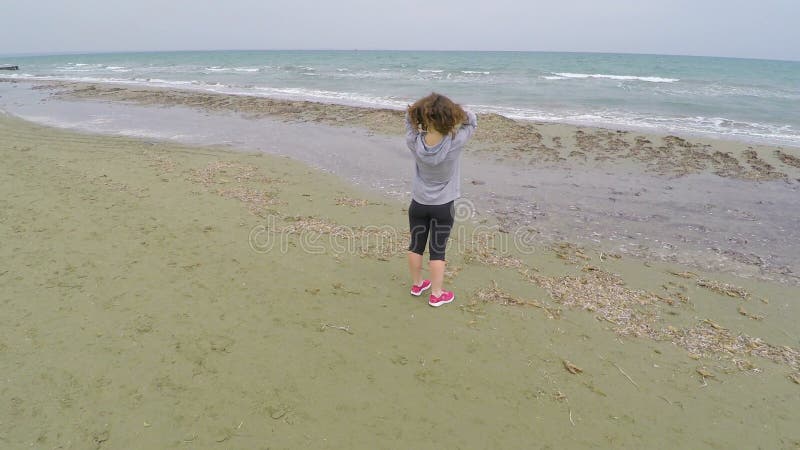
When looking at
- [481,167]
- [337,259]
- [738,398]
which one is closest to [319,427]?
[337,259]

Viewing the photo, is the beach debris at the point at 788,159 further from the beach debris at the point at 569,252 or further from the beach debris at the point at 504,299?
the beach debris at the point at 504,299

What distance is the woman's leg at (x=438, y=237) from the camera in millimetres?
3162

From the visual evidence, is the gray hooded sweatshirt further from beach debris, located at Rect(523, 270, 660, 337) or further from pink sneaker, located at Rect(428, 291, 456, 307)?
beach debris, located at Rect(523, 270, 660, 337)

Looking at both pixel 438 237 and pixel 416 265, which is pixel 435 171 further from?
pixel 416 265

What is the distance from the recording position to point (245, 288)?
142 inches

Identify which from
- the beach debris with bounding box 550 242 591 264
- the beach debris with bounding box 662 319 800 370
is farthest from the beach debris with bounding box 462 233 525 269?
the beach debris with bounding box 662 319 800 370

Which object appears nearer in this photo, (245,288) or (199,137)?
(245,288)

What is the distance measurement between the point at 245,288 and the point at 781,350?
4.22 metres

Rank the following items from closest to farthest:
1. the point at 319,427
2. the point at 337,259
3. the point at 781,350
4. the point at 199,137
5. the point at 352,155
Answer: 1. the point at 319,427
2. the point at 781,350
3. the point at 337,259
4. the point at 352,155
5. the point at 199,137

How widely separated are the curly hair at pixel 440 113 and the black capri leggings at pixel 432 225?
602mm

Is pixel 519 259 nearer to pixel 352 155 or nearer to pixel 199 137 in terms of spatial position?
pixel 352 155

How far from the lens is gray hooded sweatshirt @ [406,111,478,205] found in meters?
2.90

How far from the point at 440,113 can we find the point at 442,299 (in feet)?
5.08

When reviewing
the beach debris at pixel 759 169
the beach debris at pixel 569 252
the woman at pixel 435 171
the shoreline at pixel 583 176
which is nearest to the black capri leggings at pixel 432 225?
the woman at pixel 435 171
